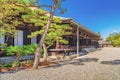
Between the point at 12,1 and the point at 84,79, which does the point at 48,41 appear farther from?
the point at 84,79

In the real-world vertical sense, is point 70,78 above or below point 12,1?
below

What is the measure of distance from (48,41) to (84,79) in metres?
7.21

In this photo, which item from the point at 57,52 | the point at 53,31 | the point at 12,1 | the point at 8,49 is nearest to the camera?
the point at 12,1

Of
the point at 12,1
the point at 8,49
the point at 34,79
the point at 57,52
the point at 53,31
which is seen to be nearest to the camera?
the point at 34,79

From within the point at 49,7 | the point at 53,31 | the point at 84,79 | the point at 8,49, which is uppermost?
the point at 49,7

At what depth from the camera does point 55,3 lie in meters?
11.4

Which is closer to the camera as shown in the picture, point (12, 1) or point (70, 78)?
point (70, 78)

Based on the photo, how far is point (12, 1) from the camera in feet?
35.3

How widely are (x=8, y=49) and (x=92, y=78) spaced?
5976 millimetres

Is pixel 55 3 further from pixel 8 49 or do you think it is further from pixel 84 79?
pixel 84 79

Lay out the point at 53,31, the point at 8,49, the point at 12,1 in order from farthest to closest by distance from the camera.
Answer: the point at 53,31
the point at 8,49
the point at 12,1

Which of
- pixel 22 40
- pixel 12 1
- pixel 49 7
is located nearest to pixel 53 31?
pixel 22 40

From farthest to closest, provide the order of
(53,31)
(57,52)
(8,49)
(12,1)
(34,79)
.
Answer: (57,52), (53,31), (8,49), (12,1), (34,79)

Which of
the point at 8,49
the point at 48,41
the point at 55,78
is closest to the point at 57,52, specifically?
the point at 48,41
